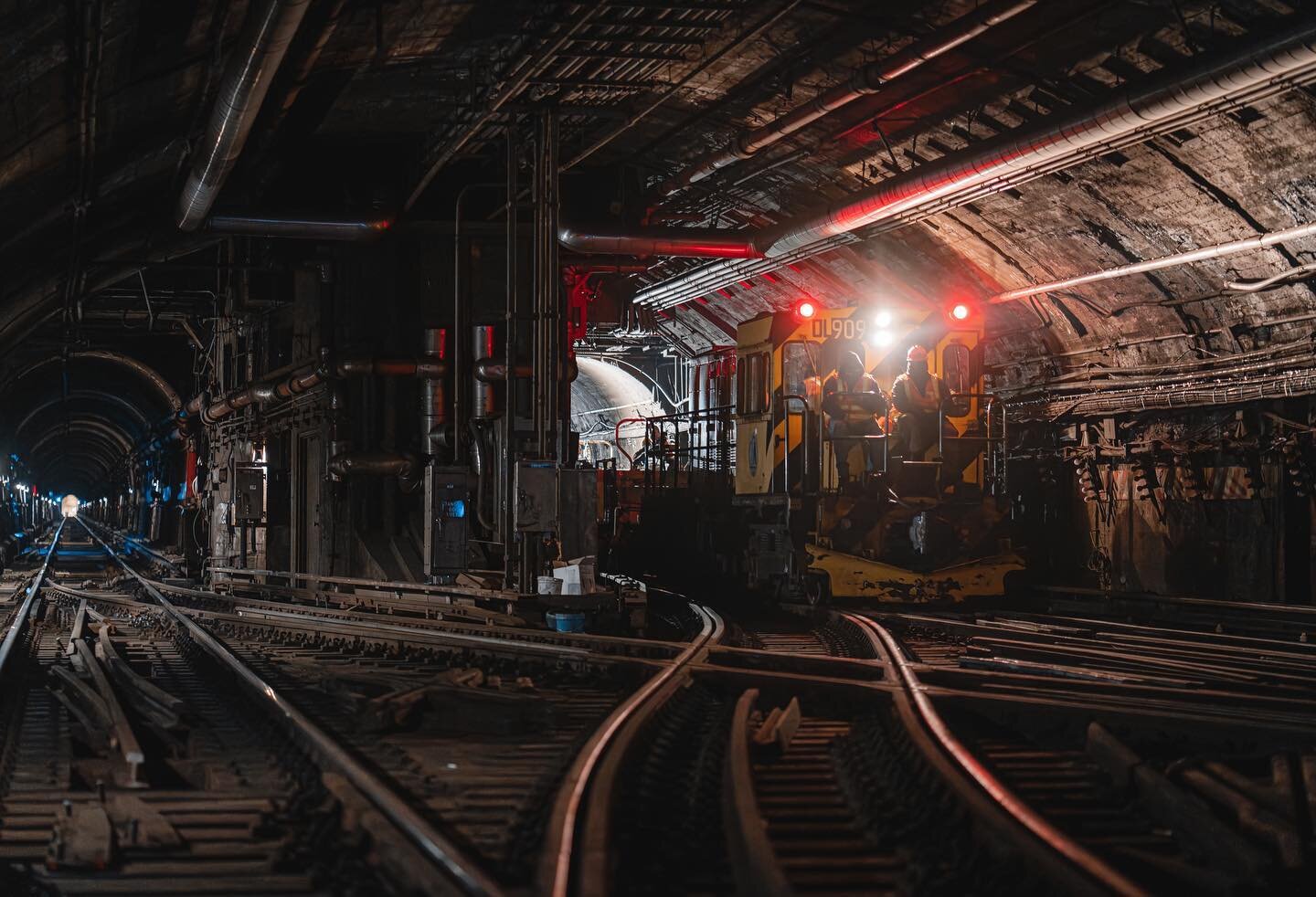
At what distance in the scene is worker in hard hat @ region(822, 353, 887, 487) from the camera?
522 inches

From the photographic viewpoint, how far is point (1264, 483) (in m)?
13.4

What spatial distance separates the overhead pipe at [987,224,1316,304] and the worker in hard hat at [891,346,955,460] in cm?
197

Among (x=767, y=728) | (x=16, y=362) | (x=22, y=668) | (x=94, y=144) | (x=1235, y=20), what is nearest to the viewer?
(x=767, y=728)

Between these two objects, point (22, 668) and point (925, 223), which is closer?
point (22, 668)

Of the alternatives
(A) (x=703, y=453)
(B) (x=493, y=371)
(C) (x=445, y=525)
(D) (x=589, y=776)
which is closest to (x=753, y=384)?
(B) (x=493, y=371)

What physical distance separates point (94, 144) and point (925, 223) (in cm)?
922

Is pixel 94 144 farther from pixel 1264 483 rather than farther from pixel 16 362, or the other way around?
pixel 16 362

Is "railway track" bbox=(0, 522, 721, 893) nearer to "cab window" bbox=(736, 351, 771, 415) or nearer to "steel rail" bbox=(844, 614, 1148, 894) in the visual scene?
"steel rail" bbox=(844, 614, 1148, 894)

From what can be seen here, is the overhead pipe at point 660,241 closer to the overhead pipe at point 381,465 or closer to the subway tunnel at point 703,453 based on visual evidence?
the subway tunnel at point 703,453

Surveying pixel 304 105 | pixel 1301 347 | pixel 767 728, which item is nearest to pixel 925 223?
pixel 1301 347

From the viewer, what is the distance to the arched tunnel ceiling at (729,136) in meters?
10.1

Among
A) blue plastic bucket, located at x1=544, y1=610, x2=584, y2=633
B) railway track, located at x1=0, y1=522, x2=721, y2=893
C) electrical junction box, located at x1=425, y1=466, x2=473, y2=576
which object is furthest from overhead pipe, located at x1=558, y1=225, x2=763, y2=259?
blue plastic bucket, located at x1=544, y1=610, x2=584, y2=633

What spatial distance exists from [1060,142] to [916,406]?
3.45m

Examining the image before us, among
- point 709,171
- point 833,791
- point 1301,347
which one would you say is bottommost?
point 833,791
